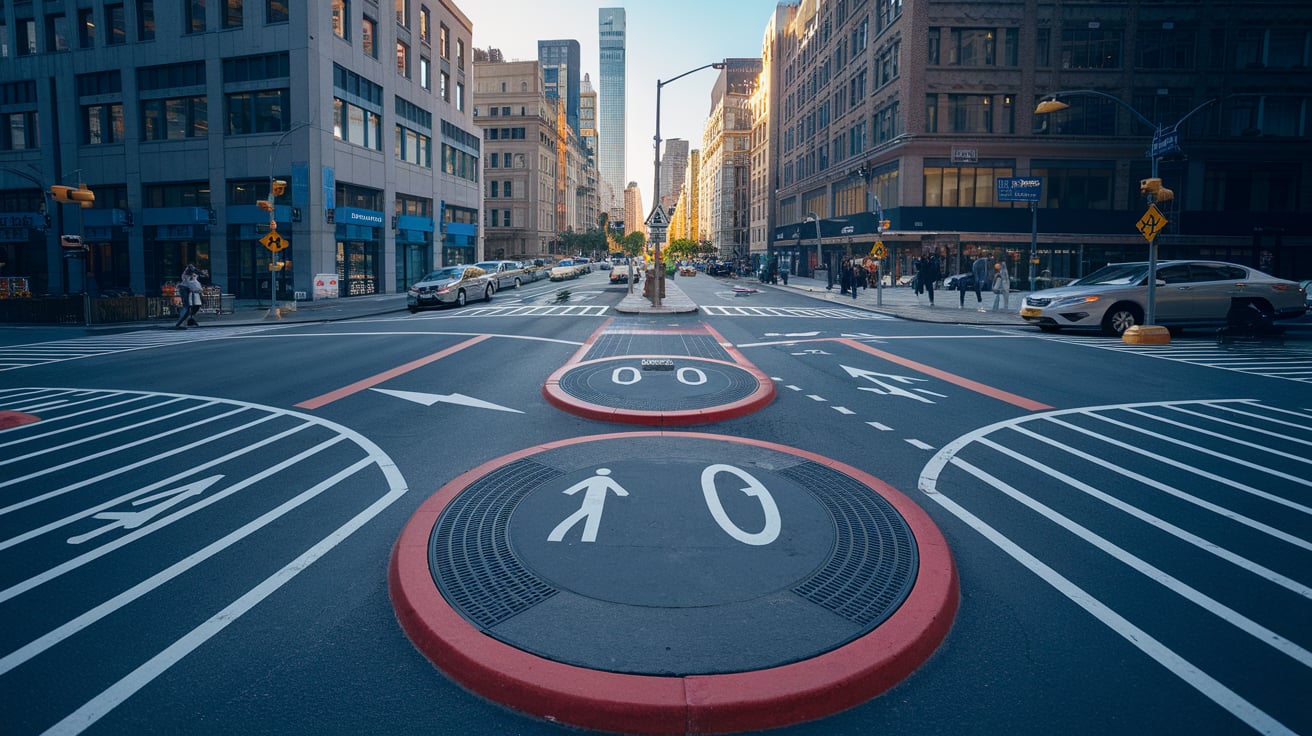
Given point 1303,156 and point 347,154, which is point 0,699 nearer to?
point 347,154

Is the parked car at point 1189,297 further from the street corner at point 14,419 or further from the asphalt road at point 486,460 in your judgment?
the street corner at point 14,419

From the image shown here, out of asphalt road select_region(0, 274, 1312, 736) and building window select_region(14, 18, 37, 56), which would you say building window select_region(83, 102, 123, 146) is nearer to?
building window select_region(14, 18, 37, 56)

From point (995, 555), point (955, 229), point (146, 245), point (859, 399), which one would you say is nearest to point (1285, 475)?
point (995, 555)

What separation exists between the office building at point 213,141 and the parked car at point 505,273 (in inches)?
259

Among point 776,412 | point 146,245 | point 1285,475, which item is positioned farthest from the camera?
point 146,245

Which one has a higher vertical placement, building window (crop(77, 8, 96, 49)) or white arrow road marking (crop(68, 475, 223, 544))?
building window (crop(77, 8, 96, 49))

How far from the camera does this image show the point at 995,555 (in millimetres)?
4641

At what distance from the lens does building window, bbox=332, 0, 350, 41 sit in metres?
38.8

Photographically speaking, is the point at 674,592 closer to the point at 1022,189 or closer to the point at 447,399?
the point at 447,399

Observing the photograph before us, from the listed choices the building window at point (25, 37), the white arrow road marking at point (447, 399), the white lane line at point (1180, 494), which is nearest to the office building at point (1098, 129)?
the white arrow road marking at point (447, 399)

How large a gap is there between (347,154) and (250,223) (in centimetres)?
630

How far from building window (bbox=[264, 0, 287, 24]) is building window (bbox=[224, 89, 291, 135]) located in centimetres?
359

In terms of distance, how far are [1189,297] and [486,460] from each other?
1843 centimetres

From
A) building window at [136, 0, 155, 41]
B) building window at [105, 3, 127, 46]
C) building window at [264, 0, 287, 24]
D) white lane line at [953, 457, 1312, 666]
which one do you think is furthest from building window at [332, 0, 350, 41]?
white lane line at [953, 457, 1312, 666]
